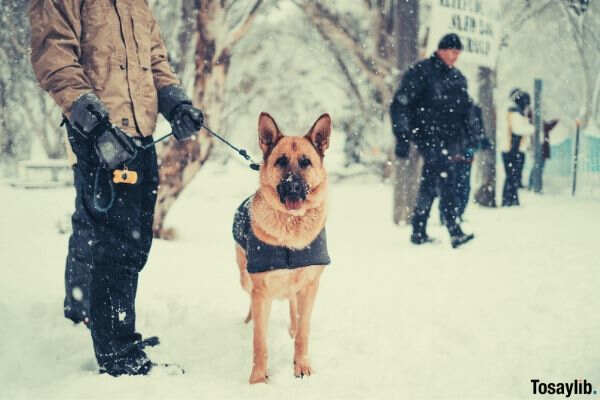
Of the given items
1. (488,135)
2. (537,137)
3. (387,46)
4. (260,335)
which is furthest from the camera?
(537,137)

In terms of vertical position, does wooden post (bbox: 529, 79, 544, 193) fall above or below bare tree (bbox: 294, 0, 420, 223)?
below

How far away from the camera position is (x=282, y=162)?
2.78 metres

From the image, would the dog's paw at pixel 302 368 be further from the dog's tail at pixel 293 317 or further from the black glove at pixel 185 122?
the black glove at pixel 185 122

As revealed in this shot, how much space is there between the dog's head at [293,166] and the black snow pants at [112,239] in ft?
2.11

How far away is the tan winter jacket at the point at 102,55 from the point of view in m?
2.46

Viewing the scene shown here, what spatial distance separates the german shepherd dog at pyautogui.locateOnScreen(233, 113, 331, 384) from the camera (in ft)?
8.91

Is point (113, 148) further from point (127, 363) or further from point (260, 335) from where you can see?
point (260, 335)

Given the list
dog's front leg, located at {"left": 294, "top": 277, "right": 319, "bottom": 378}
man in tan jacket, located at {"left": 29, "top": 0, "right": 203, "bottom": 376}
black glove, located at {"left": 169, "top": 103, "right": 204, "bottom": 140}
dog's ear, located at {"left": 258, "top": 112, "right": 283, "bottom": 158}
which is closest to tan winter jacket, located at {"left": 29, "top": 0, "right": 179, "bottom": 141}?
man in tan jacket, located at {"left": 29, "top": 0, "right": 203, "bottom": 376}

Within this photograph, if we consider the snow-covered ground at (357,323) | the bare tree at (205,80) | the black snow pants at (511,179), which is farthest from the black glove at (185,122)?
the black snow pants at (511,179)

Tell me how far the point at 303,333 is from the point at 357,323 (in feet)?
2.74

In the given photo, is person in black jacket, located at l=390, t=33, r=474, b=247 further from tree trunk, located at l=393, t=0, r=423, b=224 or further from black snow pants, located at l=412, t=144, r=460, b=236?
tree trunk, located at l=393, t=0, r=423, b=224

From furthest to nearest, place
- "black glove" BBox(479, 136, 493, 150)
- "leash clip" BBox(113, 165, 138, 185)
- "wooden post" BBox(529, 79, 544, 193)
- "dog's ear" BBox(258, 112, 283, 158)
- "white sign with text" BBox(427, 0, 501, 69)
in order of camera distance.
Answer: "wooden post" BBox(529, 79, 544, 193) < "white sign with text" BBox(427, 0, 501, 69) < "black glove" BBox(479, 136, 493, 150) < "dog's ear" BBox(258, 112, 283, 158) < "leash clip" BBox(113, 165, 138, 185)

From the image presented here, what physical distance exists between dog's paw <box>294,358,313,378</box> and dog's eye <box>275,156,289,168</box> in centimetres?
105

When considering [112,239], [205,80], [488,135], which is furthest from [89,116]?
[488,135]
